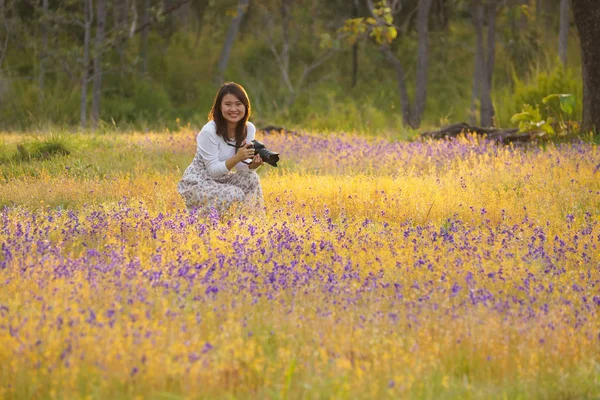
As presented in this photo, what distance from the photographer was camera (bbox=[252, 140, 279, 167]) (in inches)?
264

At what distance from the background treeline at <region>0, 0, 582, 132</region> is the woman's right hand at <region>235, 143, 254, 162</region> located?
809cm

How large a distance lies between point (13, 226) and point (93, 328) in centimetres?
268

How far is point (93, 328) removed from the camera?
373 cm

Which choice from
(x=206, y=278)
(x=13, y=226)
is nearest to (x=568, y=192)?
(x=206, y=278)

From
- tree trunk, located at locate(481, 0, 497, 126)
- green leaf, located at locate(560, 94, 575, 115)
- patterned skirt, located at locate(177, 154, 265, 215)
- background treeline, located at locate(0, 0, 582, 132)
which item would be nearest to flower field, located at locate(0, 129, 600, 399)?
patterned skirt, located at locate(177, 154, 265, 215)

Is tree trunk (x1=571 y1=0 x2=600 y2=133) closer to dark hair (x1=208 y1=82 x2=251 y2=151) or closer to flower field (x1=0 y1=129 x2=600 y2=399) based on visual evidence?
flower field (x1=0 y1=129 x2=600 y2=399)

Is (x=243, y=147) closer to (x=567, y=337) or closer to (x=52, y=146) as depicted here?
(x=567, y=337)

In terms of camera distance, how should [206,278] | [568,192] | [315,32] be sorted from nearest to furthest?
[206,278]
[568,192]
[315,32]

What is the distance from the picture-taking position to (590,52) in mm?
12211

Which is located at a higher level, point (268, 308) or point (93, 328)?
point (93, 328)

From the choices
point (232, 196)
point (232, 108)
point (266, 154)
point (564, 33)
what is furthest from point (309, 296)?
point (564, 33)

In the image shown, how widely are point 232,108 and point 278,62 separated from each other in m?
19.8

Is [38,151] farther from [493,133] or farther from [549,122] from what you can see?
[549,122]

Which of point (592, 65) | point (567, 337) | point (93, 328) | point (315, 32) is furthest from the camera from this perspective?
point (315, 32)
